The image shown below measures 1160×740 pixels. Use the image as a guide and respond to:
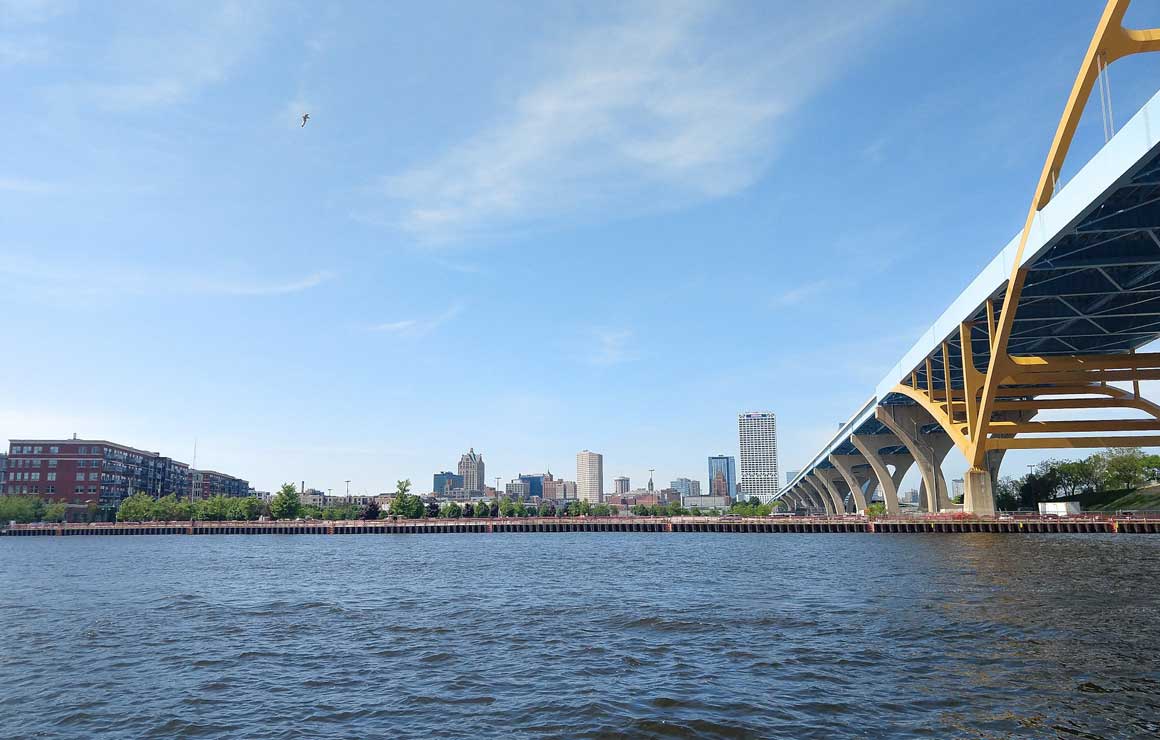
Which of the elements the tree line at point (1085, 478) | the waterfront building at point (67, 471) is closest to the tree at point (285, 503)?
the waterfront building at point (67, 471)

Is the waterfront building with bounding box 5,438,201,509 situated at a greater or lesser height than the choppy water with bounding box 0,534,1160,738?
greater

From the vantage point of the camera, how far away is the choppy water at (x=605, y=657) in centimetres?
1343

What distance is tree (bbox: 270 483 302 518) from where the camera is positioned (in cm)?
14088

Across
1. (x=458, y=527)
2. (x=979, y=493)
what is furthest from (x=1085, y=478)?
(x=458, y=527)

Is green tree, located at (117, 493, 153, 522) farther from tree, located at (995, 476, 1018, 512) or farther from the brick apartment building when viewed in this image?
tree, located at (995, 476, 1018, 512)

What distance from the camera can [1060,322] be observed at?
2547 inches

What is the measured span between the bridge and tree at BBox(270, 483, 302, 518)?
101906 millimetres

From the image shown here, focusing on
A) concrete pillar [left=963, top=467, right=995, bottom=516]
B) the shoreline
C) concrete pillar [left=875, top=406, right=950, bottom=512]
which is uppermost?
concrete pillar [left=875, top=406, right=950, bottom=512]

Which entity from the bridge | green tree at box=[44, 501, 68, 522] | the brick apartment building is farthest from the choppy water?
the brick apartment building

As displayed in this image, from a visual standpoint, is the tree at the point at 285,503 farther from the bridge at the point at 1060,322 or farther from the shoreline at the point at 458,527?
the bridge at the point at 1060,322

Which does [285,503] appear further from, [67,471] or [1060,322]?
[1060,322]

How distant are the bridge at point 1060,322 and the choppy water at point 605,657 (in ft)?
58.2

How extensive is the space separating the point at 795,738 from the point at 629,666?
19.8ft

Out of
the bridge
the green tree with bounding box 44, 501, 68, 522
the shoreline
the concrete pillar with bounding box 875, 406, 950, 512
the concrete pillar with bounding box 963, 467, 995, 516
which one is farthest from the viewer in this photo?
the green tree with bounding box 44, 501, 68, 522
